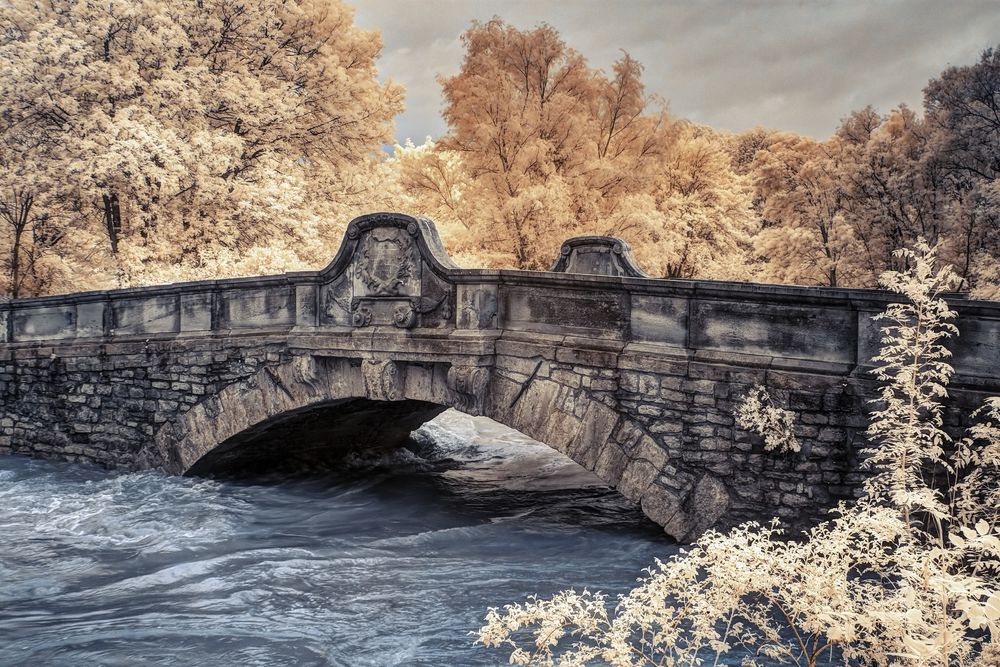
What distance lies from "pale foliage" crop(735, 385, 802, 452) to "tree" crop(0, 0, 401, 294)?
37.7 ft

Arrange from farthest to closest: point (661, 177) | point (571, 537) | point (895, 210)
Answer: point (661, 177), point (895, 210), point (571, 537)

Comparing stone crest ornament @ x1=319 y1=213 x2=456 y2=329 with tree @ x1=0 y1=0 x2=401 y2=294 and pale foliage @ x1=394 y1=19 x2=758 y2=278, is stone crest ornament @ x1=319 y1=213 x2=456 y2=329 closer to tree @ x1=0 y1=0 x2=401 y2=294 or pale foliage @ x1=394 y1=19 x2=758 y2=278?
tree @ x1=0 y1=0 x2=401 y2=294

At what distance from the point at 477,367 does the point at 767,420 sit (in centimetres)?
298

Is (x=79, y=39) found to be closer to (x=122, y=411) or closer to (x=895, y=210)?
(x=122, y=411)

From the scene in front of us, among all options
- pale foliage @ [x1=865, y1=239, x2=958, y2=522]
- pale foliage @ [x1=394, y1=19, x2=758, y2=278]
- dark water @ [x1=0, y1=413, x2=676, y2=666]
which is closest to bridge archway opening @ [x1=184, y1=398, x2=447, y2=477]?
dark water @ [x1=0, y1=413, x2=676, y2=666]

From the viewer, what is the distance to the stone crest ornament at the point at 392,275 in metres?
8.91

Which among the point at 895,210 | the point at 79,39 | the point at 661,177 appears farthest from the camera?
the point at 661,177

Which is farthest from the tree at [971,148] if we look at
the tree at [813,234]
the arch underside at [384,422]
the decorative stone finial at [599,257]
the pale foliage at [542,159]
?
the arch underside at [384,422]

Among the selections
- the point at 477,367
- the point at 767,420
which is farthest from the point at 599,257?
the point at 767,420

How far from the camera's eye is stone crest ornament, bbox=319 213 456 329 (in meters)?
8.91

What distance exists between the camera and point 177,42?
16.0m

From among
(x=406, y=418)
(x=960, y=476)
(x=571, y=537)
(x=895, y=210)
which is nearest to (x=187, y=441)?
(x=406, y=418)

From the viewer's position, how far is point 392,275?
9148 millimetres

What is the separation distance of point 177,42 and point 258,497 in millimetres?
9794
